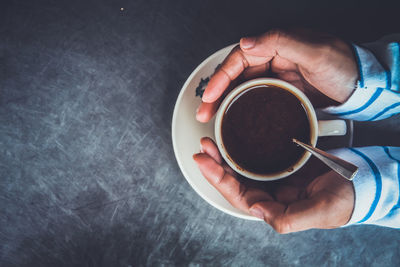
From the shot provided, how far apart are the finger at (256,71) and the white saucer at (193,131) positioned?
0.10 m

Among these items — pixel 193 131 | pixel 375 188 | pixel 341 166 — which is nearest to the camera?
pixel 341 166

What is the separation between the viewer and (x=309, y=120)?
784 mm

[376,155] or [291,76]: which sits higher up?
[291,76]

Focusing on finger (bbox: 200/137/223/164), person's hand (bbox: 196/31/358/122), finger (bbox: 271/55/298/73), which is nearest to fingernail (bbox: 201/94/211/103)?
person's hand (bbox: 196/31/358/122)

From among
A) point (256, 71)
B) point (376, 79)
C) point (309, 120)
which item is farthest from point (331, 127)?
point (256, 71)

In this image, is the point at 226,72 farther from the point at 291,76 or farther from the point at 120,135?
the point at 120,135

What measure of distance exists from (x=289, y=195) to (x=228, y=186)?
0.58 ft

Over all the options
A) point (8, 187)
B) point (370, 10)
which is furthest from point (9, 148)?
point (370, 10)

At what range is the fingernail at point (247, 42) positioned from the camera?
0.77 meters

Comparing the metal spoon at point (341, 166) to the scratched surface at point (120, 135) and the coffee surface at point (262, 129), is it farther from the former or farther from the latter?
the scratched surface at point (120, 135)

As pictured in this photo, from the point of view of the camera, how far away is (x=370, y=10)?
1001mm

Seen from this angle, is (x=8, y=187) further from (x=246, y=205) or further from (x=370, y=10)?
(x=370, y=10)

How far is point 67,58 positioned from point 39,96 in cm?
16

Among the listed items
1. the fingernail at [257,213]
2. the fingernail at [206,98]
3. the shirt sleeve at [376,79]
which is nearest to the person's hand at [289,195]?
the fingernail at [257,213]
